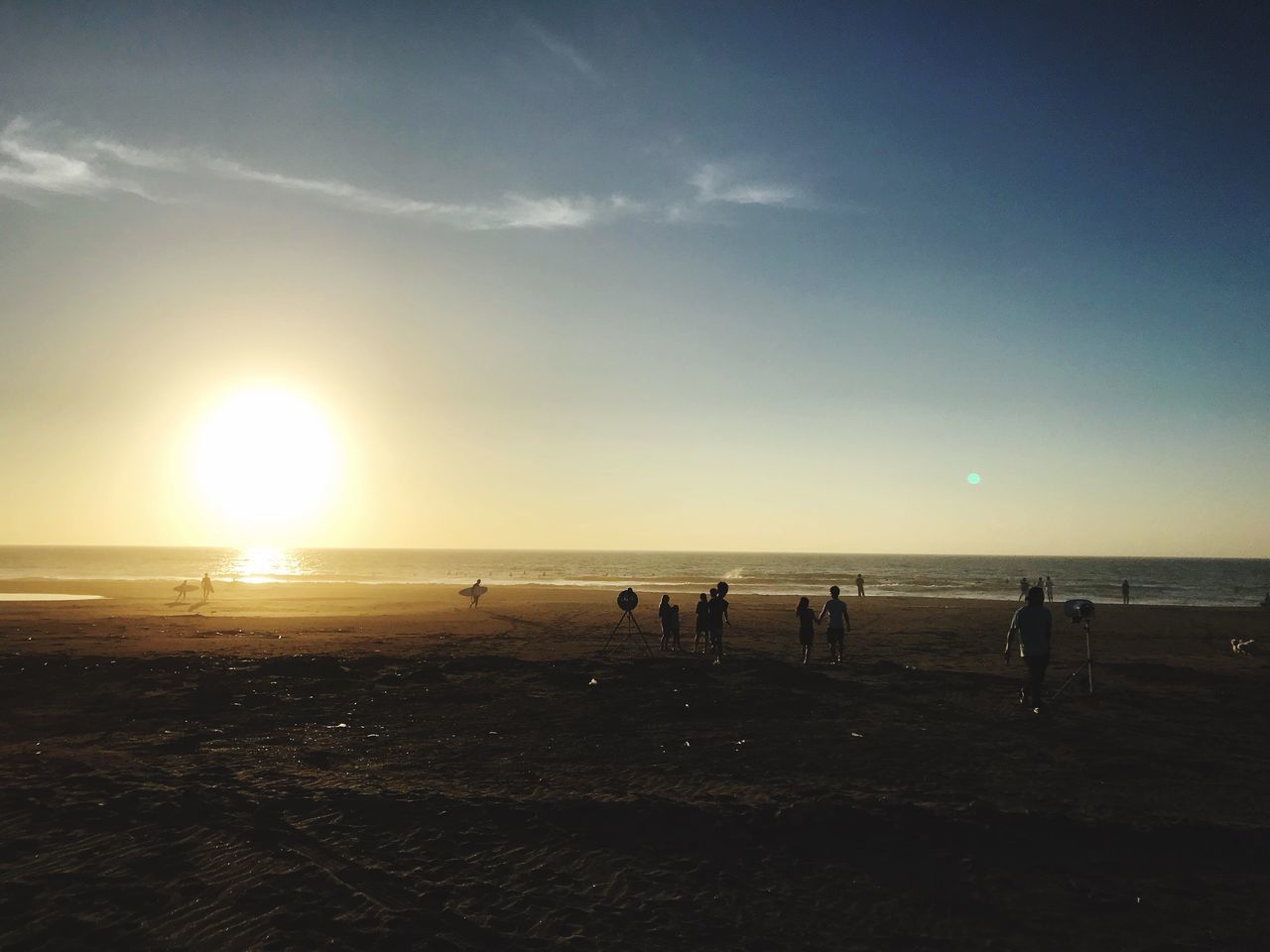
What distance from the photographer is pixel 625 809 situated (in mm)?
8008

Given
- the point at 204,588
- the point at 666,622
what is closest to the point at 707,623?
the point at 666,622

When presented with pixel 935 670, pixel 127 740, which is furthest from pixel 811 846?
pixel 935 670

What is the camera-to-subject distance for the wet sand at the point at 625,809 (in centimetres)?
565

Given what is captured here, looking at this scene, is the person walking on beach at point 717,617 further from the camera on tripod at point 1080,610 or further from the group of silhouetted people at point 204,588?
the group of silhouetted people at point 204,588

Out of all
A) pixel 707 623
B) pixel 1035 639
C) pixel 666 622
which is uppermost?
pixel 1035 639

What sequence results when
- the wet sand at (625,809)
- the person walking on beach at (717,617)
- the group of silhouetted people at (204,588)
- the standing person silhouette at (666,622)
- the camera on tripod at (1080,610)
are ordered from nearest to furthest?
1. the wet sand at (625,809)
2. the camera on tripod at (1080,610)
3. the person walking on beach at (717,617)
4. the standing person silhouette at (666,622)
5. the group of silhouetted people at (204,588)

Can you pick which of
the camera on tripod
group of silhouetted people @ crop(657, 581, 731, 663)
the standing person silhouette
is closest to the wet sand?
the camera on tripod

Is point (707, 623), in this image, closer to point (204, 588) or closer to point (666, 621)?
point (666, 621)

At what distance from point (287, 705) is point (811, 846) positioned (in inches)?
411

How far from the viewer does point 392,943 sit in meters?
5.30

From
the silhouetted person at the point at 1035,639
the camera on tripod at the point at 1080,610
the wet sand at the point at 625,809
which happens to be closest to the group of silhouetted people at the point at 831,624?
the wet sand at the point at 625,809

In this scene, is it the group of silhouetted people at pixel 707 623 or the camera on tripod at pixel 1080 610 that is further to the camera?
the group of silhouetted people at pixel 707 623

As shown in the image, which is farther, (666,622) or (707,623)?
(666,622)

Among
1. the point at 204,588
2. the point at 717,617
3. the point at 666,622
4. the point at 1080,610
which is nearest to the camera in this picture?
the point at 1080,610
